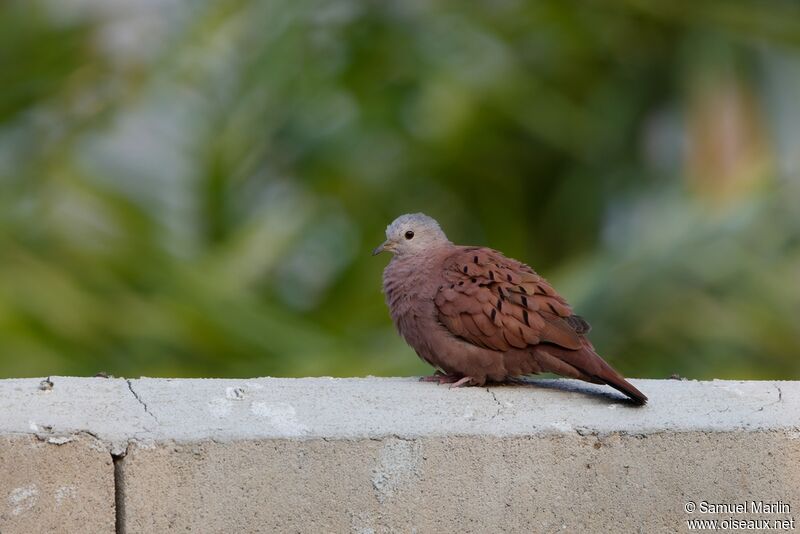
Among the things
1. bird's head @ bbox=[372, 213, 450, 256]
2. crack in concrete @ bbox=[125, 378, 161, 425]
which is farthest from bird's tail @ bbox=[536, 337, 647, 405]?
crack in concrete @ bbox=[125, 378, 161, 425]

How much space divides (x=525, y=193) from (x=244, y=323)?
3158 millimetres

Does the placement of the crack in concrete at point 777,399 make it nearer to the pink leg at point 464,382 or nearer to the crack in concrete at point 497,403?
the crack in concrete at point 497,403

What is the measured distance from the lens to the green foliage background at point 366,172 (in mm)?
7133

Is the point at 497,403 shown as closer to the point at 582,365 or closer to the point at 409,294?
the point at 582,365

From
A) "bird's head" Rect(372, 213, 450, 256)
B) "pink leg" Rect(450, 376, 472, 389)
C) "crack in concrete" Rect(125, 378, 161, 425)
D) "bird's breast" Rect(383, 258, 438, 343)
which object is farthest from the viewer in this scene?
"bird's head" Rect(372, 213, 450, 256)

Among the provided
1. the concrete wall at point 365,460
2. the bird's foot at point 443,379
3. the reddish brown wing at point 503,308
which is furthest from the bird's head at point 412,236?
the concrete wall at point 365,460

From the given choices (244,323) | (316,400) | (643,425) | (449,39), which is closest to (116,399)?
(316,400)

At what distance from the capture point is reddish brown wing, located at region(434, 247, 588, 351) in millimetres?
3691

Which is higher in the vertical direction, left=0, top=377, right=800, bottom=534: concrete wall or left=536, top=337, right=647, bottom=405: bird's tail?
left=536, top=337, right=647, bottom=405: bird's tail

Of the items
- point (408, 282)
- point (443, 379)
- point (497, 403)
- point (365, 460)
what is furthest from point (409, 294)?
point (365, 460)

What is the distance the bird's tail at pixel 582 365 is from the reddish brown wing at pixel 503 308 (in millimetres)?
27

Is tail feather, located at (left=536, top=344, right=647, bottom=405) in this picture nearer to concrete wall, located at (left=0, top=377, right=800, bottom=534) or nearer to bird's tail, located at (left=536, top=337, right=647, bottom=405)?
bird's tail, located at (left=536, top=337, right=647, bottom=405)

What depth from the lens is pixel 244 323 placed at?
24.2 ft

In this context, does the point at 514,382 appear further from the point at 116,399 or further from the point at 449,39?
the point at 449,39
